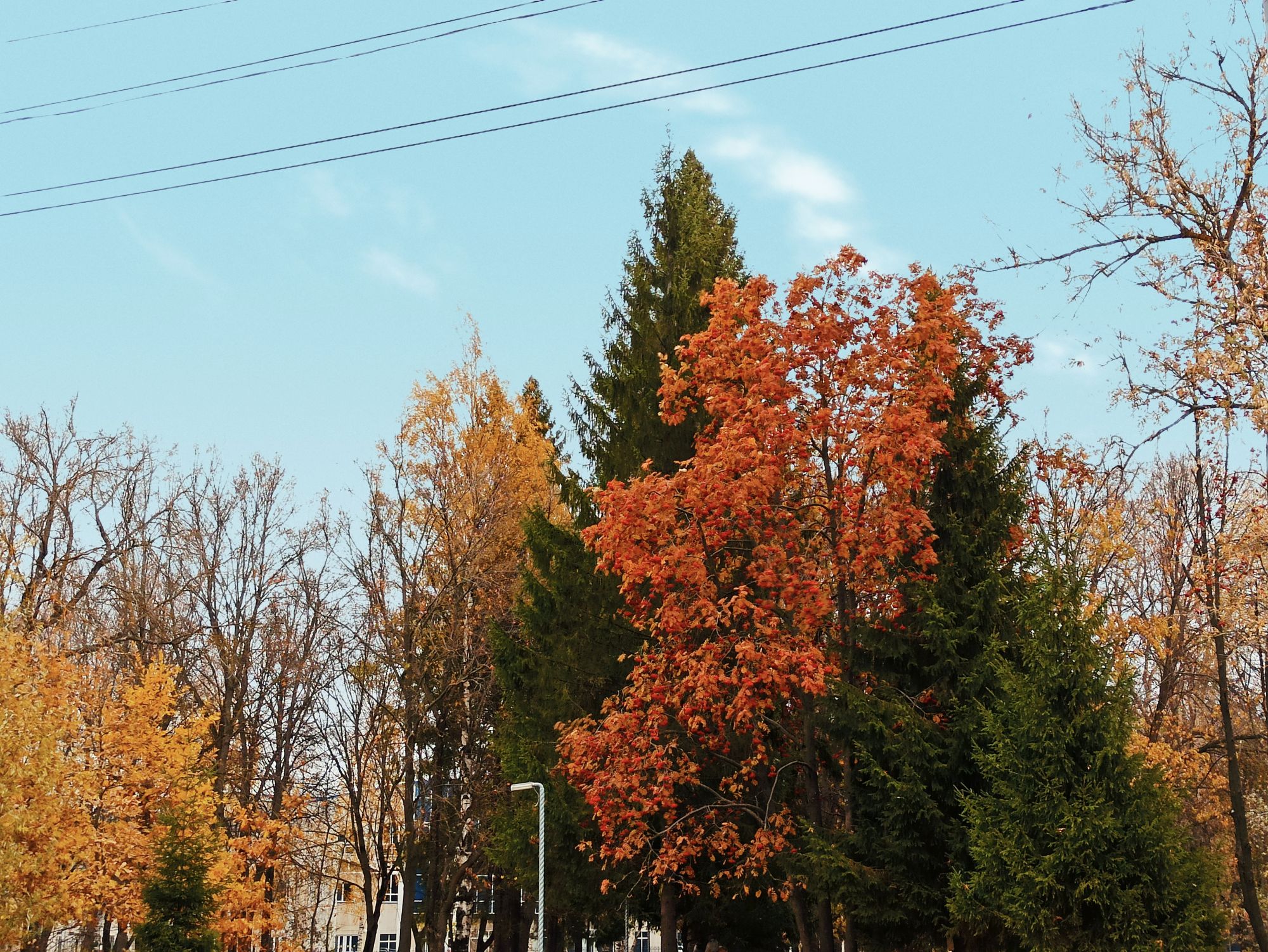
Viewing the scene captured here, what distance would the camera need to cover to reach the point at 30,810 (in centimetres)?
1950

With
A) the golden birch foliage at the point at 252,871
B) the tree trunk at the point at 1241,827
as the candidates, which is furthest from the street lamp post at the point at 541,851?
the tree trunk at the point at 1241,827

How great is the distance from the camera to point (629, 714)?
17484mm

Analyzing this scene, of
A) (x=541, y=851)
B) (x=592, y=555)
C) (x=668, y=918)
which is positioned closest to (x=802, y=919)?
(x=668, y=918)

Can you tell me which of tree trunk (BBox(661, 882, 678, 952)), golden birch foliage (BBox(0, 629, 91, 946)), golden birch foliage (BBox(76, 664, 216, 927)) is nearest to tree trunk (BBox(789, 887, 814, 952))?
tree trunk (BBox(661, 882, 678, 952))

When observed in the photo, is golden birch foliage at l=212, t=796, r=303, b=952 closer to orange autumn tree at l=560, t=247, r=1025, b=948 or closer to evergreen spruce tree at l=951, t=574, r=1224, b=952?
orange autumn tree at l=560, t=247, r=1025, b=948

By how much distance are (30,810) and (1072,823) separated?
1597 centimetres

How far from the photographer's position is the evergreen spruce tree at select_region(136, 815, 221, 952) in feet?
76.6

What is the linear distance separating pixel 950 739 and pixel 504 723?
38.0 ft

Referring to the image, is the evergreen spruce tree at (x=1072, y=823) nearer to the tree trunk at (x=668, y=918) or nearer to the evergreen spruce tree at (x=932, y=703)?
the evergreen spruce tree at (x=932, y=703)

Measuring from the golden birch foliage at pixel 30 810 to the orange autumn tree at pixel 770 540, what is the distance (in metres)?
8.90

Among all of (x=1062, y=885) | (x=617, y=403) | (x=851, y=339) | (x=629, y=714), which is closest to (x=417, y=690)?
(x=617, y=403)

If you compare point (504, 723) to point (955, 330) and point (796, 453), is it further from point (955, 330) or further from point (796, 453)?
point (955, 330)

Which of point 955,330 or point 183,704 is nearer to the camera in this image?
point 955,330

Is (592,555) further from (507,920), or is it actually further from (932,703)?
(507,920)
